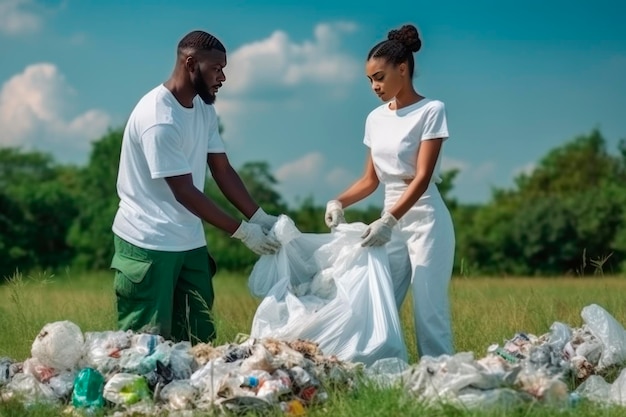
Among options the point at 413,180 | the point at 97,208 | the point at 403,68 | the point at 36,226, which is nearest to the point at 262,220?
the point at 413,180

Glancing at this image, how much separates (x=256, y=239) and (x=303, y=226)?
73.7 ft

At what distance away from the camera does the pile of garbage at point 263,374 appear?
482 centimetres

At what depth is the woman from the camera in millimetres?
5844

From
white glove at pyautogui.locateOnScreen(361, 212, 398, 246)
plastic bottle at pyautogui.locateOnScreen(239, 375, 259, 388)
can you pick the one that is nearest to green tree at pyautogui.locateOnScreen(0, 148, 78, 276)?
white glove at pyautogui.locateOnScreen(361, 212, 398, 246)

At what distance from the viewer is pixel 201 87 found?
595 cm

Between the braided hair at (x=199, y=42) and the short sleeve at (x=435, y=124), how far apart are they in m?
1.23

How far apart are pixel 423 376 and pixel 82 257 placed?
26582 mm

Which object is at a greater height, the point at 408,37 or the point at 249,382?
the point at 408,37

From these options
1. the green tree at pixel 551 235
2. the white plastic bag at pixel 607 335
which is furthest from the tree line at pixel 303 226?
A: the white plastic bag at pixel 607 335

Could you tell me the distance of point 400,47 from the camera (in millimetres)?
5926

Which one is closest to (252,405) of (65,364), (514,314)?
(65,364)

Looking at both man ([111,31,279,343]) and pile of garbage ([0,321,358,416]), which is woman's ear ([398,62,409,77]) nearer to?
man ([111,31,279,343])

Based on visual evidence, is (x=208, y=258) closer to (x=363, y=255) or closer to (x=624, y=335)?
(x=363, y=255)

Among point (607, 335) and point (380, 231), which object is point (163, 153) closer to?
point (380, 231)
